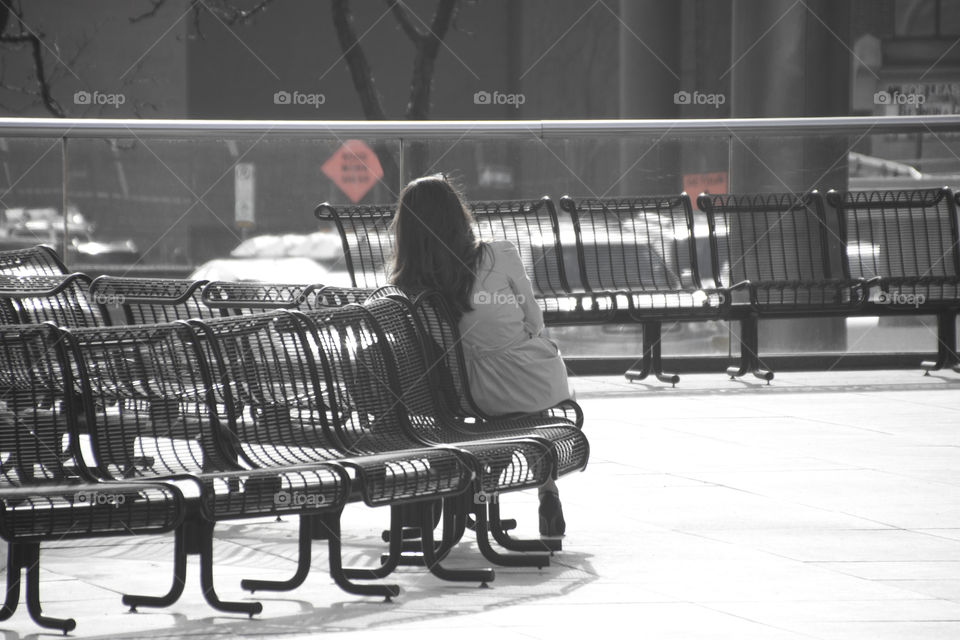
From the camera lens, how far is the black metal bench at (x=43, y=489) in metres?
3.77

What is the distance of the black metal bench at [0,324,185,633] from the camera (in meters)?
3.77

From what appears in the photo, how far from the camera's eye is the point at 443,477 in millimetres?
4359

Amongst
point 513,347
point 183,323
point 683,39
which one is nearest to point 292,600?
point 183,323

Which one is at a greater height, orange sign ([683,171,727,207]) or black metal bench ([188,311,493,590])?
orange sign ([683,171,727,207])

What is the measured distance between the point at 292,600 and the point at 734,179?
6.81 meters

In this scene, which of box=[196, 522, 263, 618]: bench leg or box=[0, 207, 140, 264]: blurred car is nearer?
box=[196, 522, 263, 618]: bench leg

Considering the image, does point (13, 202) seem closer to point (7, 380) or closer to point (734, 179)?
point (734, 179)

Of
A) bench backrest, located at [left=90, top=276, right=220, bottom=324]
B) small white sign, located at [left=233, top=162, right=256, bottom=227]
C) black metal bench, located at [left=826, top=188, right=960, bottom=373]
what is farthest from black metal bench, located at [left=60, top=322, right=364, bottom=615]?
black metal bench, located at [left=826, top=188, right=960, bottom=373]

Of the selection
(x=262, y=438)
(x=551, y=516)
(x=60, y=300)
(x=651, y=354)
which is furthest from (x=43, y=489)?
(x=651, y=354)

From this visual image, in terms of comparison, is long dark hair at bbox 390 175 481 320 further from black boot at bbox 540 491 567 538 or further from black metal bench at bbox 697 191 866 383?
black metal bench at bbox 697 191 866 383

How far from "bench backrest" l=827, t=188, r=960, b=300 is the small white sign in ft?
12.5

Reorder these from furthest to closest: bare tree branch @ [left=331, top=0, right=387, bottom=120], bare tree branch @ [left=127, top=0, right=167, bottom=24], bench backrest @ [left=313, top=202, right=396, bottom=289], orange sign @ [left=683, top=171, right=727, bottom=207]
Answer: bare tree branch @ [left=127, top=0, right=167, bottom=24], bare tree branch @ [left=331, top=0, right=387, bottom=120], orange sign @ [left=683, top=171, right=727, bottom=207], bench backrest @ [left=313, top=202, right=396, bottom=289]

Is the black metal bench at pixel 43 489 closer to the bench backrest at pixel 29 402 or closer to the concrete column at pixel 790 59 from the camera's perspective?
the bench backrest at pixel 29 402

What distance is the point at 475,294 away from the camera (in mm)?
5352
